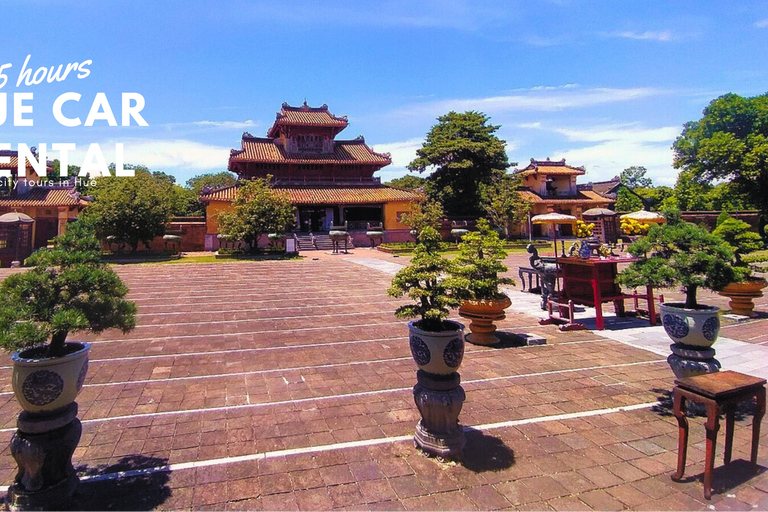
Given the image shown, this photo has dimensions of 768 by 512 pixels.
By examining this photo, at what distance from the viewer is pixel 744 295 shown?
28.0ft

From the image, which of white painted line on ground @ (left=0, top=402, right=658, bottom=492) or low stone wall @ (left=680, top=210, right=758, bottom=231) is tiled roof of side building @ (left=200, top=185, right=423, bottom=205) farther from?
white painted line on ground @ (left=0, top=402, right=658, bottom=492)

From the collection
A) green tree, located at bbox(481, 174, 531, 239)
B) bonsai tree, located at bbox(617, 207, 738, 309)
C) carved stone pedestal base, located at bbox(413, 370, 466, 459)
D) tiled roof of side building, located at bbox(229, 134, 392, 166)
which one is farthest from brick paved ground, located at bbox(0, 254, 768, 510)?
tiled roof of side building, located at bbox(229, 134, 392, 166)

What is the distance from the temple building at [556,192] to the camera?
40600 mm

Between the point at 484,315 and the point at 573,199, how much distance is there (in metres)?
39.7

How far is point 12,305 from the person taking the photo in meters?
3.01

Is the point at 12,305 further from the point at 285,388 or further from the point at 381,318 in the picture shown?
the point at 381,318

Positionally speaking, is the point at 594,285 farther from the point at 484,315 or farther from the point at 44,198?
the point at 44,198

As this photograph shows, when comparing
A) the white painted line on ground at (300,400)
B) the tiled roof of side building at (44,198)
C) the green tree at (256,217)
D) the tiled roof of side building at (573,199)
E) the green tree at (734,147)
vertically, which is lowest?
the white painted line on ground at (300,400)

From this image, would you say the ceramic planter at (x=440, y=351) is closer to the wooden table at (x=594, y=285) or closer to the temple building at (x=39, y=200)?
the wooden table at (x=594, y=285)

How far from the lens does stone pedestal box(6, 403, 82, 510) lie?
2775 mm

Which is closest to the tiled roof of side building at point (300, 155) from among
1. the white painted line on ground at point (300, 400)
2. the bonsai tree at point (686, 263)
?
the white painted line on ground at point (300, 400)

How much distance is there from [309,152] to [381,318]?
29.4 meters

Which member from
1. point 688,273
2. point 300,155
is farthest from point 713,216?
point 688,273

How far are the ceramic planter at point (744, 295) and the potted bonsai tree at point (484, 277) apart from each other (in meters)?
5.51
